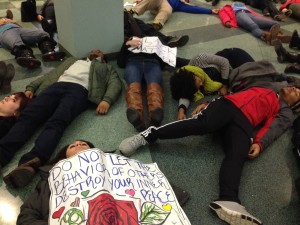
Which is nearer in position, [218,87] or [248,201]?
[248,201]

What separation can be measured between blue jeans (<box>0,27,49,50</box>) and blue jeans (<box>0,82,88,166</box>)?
2.97ft

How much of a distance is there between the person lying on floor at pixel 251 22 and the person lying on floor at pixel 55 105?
5.81ft

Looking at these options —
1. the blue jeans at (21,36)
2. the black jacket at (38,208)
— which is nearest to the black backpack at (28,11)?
the blue jeans at (21,36)

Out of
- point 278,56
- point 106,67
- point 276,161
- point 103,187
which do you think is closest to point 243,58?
point 278,56

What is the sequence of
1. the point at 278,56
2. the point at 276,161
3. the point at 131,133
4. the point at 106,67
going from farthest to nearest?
the point at 278,56 < the point at 106,67 < the point at 131,133 < the point at 276,161

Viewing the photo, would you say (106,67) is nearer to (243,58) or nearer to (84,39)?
(84,39)

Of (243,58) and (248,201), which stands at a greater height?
(243,58)

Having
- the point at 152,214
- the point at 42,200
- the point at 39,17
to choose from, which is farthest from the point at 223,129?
the point at 39,17

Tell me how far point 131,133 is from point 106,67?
1.79 ft

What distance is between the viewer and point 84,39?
2184mm

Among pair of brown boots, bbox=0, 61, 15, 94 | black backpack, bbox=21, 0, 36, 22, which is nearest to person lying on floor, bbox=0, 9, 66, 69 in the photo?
pair of brown boots, bbox=0, 61, 15, 94

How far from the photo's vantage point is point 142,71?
2053 mm

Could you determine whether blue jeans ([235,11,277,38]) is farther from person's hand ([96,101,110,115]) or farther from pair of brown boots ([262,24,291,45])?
person's hand ([96,101,110,115])

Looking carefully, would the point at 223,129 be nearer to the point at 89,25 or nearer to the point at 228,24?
the point at 89,25
